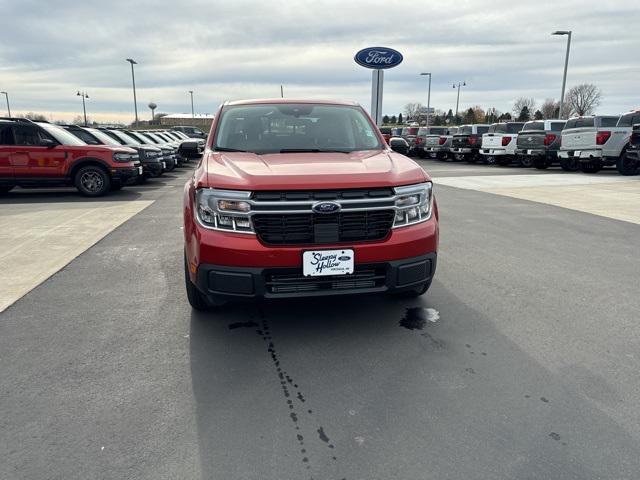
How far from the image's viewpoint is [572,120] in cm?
1830

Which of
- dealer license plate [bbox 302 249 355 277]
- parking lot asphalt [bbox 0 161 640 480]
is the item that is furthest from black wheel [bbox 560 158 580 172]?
dealer license plate [bbox 302 249 355 277]

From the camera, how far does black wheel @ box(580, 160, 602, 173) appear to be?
A: 1726cm

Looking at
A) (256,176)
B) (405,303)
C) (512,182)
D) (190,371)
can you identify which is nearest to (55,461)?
(190,371)

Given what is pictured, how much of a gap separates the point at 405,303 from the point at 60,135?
35.2 feet

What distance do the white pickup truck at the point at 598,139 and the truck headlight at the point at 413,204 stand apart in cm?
1536

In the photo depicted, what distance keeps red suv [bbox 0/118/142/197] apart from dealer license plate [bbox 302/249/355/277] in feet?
32.9

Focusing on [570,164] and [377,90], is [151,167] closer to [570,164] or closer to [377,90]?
[377,90]

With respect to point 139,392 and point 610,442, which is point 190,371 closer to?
point 139,392

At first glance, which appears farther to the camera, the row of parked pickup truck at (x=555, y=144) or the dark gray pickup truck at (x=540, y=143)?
the dark gray pickup truck at (x=540, y=143)

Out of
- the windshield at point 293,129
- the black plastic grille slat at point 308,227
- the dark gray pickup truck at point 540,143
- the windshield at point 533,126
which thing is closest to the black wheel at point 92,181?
the windshield at point 293,129

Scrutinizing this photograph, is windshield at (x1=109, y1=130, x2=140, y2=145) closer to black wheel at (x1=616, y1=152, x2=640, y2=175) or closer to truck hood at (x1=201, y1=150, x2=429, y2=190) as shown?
truck hood at (x1=201, y1=150, x2=429, y2=190)

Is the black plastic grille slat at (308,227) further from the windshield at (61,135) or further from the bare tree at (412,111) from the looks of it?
the bare tree at (412,111)

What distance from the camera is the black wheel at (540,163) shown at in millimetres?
20391

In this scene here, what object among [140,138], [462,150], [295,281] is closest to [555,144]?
[462,150]
